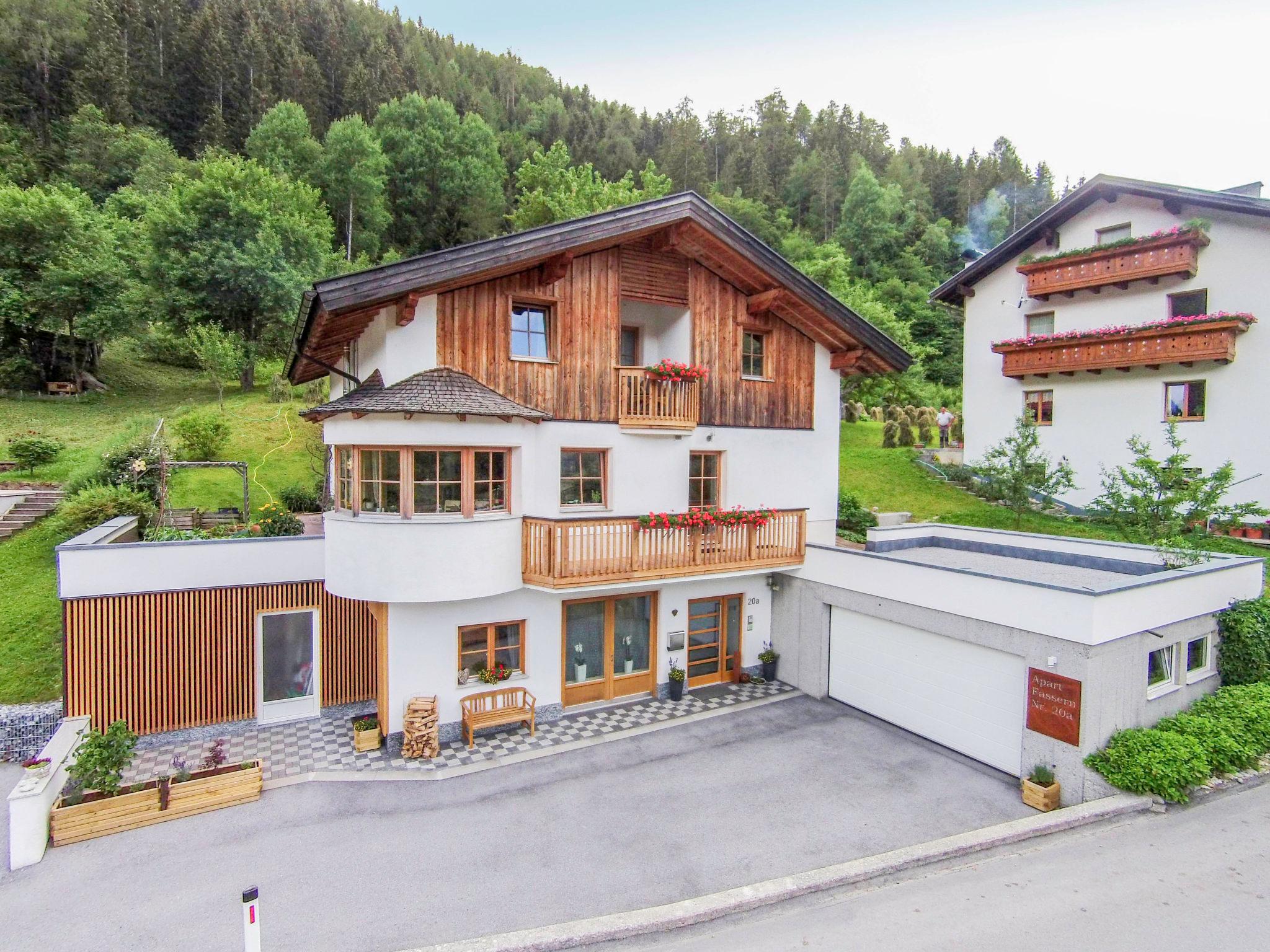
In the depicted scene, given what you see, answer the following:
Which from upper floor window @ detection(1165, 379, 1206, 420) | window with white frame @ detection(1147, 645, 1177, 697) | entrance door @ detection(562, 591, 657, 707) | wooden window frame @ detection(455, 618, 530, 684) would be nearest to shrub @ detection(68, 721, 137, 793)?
wooden window frame @ detection(455, 618, 530, 684)

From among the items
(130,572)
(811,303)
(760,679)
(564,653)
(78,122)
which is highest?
(78,122)

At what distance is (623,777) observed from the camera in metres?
10.4

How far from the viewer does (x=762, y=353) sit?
48.0 feet

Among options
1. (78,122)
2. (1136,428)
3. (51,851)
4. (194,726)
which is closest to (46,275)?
(78,122)

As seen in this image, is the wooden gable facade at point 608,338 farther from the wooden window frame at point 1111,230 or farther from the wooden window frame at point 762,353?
the wooden window frame at point 1111,230

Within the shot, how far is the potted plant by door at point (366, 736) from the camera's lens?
1109cm

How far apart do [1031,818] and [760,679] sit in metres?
6.48

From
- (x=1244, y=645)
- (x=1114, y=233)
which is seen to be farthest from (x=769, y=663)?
(x=1114, y=233)

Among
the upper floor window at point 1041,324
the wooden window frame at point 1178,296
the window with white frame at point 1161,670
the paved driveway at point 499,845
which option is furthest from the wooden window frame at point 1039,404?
the paved driveway at point 499,845

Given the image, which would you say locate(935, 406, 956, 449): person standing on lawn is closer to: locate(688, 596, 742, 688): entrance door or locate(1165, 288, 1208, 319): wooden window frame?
locate(1165, 288, 1208, 319): wooden window frame

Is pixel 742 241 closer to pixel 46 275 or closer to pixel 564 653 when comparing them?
pixel 564 653

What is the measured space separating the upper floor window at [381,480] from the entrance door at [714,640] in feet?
22.3

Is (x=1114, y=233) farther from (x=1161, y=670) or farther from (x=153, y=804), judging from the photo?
(x=153, y=804)

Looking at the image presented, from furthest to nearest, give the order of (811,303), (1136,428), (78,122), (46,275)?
(78,122), (46,275), (1136,428), (811,303)
